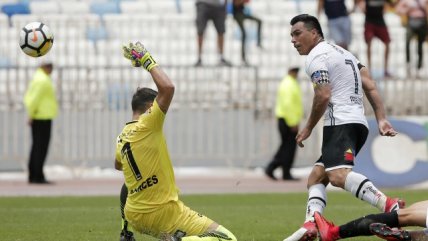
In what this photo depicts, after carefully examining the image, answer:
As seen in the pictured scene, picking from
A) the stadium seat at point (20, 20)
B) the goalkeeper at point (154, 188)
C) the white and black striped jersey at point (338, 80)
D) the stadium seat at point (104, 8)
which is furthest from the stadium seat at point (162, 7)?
the goalkeeper at point (154, 188)

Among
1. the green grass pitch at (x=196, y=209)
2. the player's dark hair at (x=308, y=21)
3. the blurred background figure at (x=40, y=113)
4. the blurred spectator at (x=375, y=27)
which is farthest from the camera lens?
the blurred spectator at (x=375, y=27)

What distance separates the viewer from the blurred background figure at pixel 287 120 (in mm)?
21859

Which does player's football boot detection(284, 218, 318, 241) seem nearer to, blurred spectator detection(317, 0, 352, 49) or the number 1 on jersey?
the number 1 on jersey

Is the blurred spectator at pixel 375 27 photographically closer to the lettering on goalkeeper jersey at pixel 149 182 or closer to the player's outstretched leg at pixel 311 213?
the player's outstretched leg at pixel 311 213

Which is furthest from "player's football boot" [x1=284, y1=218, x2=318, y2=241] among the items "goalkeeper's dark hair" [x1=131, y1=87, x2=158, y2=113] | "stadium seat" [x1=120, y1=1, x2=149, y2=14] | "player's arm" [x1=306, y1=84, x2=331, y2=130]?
"stadium seat" [x1=120, y1=1, x2=149, y2=14]

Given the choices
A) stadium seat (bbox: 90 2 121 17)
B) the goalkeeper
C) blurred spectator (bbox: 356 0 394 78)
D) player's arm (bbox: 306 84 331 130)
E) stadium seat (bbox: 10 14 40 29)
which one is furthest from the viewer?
stadium seat (bbox: 90 2 121 17)

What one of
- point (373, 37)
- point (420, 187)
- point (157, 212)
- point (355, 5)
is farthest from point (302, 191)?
point (157, 212)

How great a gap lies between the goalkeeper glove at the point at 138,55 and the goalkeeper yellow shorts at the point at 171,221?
4.21 ft

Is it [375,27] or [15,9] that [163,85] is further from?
[15,9]

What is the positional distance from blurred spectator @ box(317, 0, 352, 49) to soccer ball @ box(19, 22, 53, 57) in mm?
12384

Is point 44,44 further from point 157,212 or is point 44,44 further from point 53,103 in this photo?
point 53,103

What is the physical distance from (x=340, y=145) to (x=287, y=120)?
1140cm

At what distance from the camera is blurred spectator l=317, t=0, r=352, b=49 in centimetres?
2369

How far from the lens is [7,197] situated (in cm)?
1839
